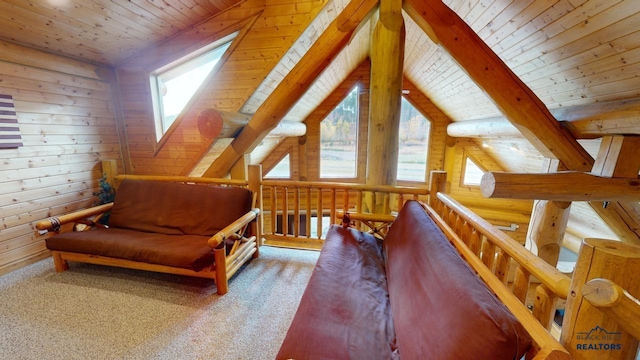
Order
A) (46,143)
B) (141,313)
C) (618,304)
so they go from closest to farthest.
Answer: (618,304) → (141,313) → (46,143)

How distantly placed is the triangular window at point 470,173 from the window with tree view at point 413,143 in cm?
88

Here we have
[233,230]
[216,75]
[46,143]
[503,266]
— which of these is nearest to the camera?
[503,266]

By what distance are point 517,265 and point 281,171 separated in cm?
556

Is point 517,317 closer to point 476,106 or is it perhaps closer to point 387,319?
point 387,319

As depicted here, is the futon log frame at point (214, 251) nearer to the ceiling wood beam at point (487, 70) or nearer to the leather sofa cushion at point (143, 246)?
the leather sofa cushion at point (143, 246)

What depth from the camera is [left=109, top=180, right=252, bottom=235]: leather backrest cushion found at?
246cm

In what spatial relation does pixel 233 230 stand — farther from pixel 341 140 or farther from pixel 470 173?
pixel 470 173

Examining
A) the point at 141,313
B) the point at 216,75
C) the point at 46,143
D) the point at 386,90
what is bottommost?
the point at 141,313

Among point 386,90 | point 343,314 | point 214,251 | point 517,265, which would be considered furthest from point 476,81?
point 214,251

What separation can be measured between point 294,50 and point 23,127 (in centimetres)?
280

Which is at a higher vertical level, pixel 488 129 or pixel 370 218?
pixel 488 129

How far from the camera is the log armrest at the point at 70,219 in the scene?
2199mm

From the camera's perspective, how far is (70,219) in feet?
7.88

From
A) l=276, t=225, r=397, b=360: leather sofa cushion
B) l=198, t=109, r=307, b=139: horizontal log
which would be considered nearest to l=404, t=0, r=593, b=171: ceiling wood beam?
l=276, t=225, r=397, b=360: leather sofa cushion
